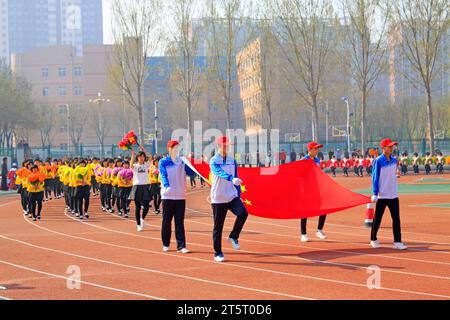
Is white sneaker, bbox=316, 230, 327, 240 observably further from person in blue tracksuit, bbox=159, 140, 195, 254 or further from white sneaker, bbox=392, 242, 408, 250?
person in blue tracksuit, bbox=159, 140, 195, 254

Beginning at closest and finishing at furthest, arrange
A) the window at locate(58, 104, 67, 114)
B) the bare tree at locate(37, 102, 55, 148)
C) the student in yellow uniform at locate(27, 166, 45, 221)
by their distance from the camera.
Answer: the student in yellow uniform at locate(27, 166, 45, 221)
the bare tree at locate(37, 102, 55, 148)
the window at locate(58, 104, 67, 114)

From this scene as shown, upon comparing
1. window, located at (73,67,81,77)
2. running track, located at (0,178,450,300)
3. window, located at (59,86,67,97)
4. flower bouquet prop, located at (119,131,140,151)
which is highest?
window, located at (73,67,81,77)

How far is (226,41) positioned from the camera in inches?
2256

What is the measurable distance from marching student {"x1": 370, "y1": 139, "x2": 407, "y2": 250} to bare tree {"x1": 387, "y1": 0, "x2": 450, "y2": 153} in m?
37.5

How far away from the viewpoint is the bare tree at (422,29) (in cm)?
4891

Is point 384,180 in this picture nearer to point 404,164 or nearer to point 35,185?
point 35,185

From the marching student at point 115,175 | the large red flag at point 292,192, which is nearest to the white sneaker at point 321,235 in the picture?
the large red flag at point 292,192

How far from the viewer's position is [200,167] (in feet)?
52.2

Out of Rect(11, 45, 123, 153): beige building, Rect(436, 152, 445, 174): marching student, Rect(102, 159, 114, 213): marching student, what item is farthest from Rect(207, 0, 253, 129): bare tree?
Rect(11, 45, 123, 153): beige building

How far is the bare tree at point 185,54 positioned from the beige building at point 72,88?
141 feet

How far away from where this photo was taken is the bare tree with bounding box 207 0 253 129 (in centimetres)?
5628

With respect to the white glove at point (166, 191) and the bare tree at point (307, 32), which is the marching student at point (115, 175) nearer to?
the white glove at point (166, 191)

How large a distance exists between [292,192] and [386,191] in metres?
2.44
